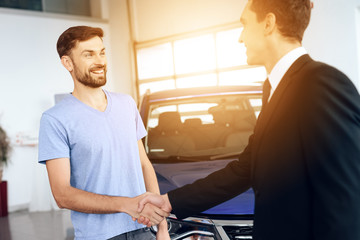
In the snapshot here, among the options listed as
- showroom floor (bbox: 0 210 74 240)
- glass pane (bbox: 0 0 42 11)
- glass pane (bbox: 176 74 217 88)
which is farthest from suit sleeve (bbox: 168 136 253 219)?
glass pane (bbox: 176 74 217 88)

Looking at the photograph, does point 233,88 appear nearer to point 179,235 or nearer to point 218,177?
A: point 179,235

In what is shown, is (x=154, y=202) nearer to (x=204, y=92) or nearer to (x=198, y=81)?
(x=204, y=92)

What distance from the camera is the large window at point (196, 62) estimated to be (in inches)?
416

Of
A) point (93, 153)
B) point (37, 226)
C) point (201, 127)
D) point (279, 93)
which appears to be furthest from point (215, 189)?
point (37, 226)

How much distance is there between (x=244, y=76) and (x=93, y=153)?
9076 mm

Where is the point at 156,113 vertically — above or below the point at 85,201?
above

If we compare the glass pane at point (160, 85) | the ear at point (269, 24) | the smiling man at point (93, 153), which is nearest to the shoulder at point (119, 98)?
the smiling man at point (93, 153)

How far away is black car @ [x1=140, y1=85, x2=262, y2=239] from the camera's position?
2.95 meters

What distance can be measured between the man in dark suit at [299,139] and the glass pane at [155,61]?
10.7 m

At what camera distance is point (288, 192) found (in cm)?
116

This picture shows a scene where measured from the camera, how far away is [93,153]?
169 centimetres

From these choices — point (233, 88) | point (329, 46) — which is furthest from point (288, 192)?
point (329, 46)

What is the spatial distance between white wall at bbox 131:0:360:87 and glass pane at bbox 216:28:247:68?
32cm

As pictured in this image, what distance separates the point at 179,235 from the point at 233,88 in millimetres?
1578
